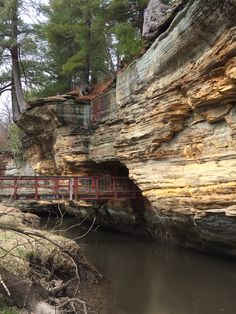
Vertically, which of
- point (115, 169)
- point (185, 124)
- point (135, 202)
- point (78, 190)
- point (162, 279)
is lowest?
point (162, 279)

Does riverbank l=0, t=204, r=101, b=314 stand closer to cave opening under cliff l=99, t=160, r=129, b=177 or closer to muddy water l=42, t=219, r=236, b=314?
muddy water l=42, t=219, r=236, b=314

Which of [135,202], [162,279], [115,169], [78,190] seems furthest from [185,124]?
[115,169]

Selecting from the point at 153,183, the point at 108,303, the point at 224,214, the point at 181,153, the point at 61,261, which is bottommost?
the point at 108,303

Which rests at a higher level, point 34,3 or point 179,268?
point 34,3

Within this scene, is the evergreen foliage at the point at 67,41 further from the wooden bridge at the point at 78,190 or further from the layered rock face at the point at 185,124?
the wooden bridge at the point at 78,190

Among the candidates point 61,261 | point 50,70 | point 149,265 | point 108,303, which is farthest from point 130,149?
point 50,70

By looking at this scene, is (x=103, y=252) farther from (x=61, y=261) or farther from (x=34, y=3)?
(x=34, y=3)

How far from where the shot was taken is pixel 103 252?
58.6 feet

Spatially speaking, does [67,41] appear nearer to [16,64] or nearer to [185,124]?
[16,64]

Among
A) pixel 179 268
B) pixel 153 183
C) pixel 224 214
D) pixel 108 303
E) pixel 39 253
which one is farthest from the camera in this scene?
pixel 153 183

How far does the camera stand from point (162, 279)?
13141mm

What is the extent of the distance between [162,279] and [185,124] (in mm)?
5305

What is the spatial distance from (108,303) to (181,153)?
6.19 meters

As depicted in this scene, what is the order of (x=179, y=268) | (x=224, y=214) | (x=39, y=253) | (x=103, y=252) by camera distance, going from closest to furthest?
(x=39, y=253) < (x=224, y=214) < (x=179, y=268) < (x=103, y=252)
